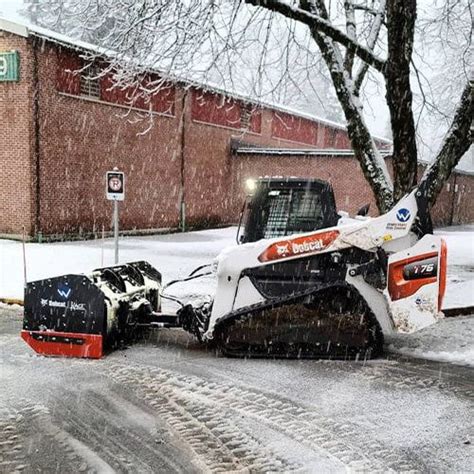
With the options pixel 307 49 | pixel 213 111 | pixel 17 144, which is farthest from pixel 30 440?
pixel 213 111

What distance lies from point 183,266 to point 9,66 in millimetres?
8883

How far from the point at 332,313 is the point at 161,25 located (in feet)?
20.4

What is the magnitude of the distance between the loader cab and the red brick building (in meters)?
6.78

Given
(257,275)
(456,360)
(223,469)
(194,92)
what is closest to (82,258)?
(257,275)

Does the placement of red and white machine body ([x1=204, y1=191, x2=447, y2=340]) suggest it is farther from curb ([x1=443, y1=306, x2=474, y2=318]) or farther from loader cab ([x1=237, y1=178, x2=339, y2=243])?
curb ([x1=443, y1=306, x2=474, y2=318])

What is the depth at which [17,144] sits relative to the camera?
58.3 ft

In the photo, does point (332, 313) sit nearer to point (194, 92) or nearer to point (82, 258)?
point (82, 258)

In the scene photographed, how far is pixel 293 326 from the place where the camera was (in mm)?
6277

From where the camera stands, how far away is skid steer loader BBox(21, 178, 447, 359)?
6.17 m

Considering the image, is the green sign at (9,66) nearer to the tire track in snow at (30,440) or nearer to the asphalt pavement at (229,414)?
the asphalt pavement at (229,414)

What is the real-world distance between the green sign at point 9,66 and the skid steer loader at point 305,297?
515 inches

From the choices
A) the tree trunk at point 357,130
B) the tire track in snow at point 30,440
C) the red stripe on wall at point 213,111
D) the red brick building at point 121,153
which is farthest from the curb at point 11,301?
the red stripe on wall at point 213,111

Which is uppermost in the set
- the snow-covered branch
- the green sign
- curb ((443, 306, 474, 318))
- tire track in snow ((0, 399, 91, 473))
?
the green sign

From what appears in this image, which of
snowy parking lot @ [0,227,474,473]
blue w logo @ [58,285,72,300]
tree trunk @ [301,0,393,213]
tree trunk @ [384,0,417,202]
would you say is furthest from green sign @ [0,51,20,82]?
blue w logo @ [58,285,72,300]
